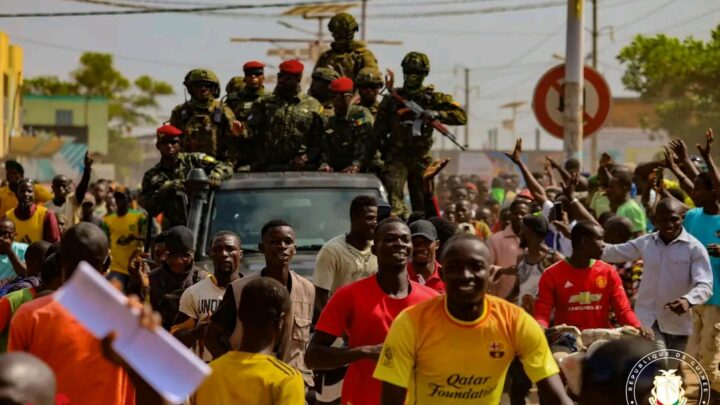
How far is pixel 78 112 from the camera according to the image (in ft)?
313

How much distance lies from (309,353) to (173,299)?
184 cm

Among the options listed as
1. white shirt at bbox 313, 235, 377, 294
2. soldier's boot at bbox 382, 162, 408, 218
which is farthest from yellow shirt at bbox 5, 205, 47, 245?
white shirt at bbox 313, 235, 377, 294

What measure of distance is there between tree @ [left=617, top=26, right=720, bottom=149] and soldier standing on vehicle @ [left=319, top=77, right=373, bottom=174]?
106 ft

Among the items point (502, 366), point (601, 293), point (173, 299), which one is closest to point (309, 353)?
point (502, 366)

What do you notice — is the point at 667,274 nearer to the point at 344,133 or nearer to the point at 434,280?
the point at 434,280

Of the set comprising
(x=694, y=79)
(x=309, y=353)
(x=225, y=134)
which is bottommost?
(x=309, y=353)

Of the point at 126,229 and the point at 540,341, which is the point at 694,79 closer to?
the point at 126,229

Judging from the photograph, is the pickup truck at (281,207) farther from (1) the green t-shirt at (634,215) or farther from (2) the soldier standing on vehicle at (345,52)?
(1) the green t-shirt at (634,215)

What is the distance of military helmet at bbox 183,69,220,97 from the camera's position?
39.7 ft

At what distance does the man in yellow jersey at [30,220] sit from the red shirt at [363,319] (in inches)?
252

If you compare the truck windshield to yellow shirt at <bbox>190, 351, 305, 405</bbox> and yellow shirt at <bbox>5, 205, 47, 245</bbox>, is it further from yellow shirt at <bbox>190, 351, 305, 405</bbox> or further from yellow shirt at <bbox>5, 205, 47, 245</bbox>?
yellow shirt at <bbox>190, 351, 305, 405</bbox>

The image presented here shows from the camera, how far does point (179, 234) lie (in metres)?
8.30

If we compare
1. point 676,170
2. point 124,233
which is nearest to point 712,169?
point 676,170

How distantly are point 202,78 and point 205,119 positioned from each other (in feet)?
1.38
